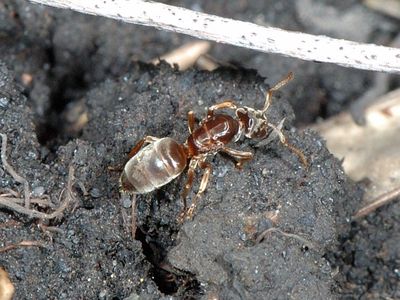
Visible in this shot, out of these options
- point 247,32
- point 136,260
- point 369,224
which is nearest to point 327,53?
point 247,32

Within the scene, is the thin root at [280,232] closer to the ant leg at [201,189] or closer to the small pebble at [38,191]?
the ant leg at [201,189]

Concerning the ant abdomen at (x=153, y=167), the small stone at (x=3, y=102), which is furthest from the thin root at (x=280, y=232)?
the small stone at (x=3, y=102)

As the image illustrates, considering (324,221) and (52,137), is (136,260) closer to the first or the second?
(324,221)

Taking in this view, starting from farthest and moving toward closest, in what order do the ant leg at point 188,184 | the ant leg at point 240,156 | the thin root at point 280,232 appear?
the ant leg at point 240,156
the ant leg at point 188,184
the thin root at point 280,232

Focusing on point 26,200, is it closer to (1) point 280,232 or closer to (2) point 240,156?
(2) point 240,156

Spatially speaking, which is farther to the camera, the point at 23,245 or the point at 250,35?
the point at 250,35

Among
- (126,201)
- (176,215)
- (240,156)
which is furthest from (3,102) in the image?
(240,156)
